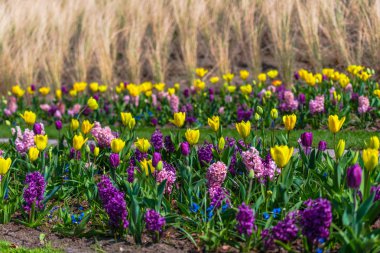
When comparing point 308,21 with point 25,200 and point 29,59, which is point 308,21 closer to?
point 29,59

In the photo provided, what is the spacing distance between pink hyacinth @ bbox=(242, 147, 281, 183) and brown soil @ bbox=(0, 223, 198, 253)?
0.61 meters

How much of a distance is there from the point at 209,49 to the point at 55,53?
2.61m

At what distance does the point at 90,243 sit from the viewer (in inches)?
167

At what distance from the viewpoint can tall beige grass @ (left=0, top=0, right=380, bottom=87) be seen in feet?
35.6

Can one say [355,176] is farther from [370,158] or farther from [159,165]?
[159,165]

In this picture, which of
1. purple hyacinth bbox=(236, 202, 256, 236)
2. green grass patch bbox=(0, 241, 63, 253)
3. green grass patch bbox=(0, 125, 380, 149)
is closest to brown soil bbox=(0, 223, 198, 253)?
green grass patch bbox=(0, 241, 63, 253)

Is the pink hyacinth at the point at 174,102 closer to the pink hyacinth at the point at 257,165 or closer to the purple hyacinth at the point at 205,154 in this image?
the purple hyacinth at the point at 205,154

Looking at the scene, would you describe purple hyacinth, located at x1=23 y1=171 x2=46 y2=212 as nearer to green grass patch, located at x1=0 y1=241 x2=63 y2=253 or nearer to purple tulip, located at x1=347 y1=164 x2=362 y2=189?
green grass patch, located at x1=0 y1=241 x2=63 y2=253

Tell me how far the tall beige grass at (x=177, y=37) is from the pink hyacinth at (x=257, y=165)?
6.39 meters

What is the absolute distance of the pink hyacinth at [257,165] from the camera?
430 cm

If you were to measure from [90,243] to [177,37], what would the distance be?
29.9ft

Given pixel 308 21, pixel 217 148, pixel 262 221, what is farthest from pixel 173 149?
pixel 308 21

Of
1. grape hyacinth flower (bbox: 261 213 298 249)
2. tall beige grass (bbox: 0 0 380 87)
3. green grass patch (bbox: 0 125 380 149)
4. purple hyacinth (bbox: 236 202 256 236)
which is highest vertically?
tall beige grass (bbox: 0 0 380 87)

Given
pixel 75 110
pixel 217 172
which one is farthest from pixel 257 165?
pixel 75 110
